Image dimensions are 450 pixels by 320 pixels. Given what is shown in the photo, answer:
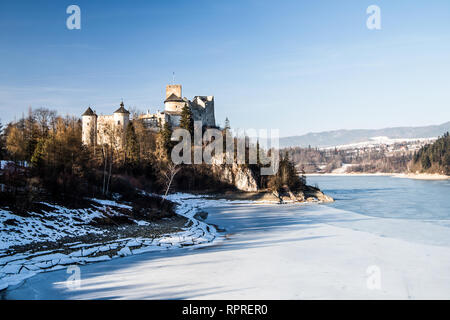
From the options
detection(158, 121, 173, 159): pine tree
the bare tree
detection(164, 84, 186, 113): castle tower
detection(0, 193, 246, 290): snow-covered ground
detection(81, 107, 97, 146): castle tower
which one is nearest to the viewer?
detection(0, 193, 246, 290): snow-covered ground

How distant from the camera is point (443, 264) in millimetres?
11789

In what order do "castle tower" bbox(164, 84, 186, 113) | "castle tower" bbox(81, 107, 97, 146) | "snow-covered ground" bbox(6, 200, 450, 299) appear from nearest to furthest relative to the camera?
"snow-covered ground" bbox(6, 200, 450, 299) < "castle tower" bbox(81, 107, 97, 146) < "castle tower" bbox(164, 84, 186, 113)

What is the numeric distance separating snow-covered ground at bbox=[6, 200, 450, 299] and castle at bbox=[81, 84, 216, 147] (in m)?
27.5

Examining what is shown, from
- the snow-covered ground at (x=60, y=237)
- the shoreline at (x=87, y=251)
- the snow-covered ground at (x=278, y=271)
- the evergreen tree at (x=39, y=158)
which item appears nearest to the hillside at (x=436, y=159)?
the snow-covered ground at (x=278, y=271)

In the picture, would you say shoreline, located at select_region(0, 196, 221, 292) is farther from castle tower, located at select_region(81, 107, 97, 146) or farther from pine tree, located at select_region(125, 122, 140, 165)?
castle tower, located at select_region(81, 107, 97, 146)

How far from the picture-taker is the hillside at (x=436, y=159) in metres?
95.3

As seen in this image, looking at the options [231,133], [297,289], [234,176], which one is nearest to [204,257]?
[297,289]

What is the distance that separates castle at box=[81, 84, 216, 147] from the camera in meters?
43.9

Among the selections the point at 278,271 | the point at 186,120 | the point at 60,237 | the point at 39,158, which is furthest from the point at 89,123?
the point at 278,271

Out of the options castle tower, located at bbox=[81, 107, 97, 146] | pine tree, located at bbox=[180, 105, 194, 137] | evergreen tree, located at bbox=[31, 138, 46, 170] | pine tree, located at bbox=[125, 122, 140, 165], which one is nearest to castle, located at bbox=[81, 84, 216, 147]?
castle tower, located at bbox=[81, 107, 97, 146]

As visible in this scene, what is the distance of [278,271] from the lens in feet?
36.1

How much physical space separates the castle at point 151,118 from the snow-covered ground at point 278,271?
27.5 meters

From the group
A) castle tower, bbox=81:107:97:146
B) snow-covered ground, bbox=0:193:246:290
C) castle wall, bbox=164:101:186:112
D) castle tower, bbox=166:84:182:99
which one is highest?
castle tower, bbox=166:84:182:99
